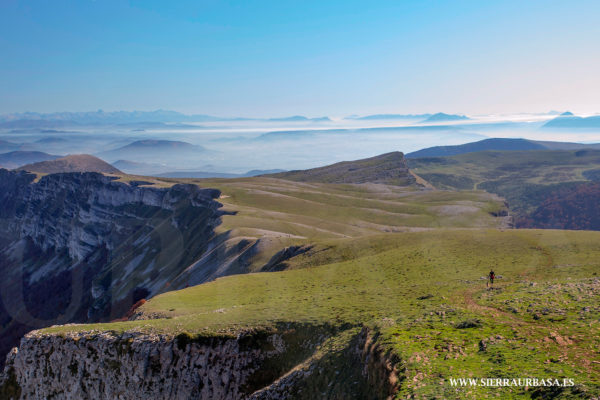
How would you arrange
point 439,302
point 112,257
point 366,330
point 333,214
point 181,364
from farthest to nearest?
point 112,257
point 333,214
point 439,302
point 181,364
point 366,330

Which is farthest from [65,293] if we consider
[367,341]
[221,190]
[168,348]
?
[367,341]

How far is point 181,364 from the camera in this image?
1163 inches

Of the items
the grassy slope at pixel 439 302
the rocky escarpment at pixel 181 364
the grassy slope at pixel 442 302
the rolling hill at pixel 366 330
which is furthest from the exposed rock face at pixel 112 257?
the rocky escarpment at pixel 181 364

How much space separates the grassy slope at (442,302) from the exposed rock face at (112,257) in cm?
2940

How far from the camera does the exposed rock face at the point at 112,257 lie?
10850 cm

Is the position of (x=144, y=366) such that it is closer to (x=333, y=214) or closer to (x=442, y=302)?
(x=442, y=302)

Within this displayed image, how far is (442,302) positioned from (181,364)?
21.3 metres

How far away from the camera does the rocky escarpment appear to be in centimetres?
2445

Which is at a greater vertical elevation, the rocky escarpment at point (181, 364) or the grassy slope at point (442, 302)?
the grassy slope at point (442, 302)

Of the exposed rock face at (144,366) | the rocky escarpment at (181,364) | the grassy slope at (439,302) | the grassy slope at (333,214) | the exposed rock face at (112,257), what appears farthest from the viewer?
the exposed rock face at (112,257)

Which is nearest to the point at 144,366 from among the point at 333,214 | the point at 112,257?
the point at 333,214

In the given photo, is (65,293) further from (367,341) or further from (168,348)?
(367,341)

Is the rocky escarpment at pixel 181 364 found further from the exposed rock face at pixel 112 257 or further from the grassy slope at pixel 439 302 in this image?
the exposed rock face at pixel 112 257

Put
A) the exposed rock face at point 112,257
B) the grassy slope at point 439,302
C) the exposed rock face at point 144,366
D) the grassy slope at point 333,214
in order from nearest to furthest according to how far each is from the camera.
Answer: the grassy slope at point 439,302 → the exposed rock face at point 144,366 → the grassy slope at point 333,214 → the exposed rock face at point 112,257
